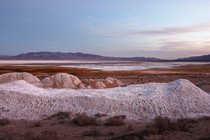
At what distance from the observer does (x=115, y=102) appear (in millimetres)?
15289

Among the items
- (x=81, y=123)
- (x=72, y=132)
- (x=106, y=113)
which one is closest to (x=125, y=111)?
(x=106, y=113)

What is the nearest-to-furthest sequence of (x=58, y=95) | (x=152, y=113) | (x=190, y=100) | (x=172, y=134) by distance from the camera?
1. (x=172, y=134)
2. (x=152, y=113)
3. (x=190, y=100)
4. (x=58, y=95)

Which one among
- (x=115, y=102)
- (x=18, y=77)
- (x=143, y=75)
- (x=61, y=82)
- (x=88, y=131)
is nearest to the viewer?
(x=88, y=131)

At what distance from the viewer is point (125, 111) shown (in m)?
14.7

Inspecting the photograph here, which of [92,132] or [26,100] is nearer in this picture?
[92,132]

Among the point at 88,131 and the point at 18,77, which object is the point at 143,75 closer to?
the point at 18,77

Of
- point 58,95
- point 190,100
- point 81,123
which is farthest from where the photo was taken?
point 58,95

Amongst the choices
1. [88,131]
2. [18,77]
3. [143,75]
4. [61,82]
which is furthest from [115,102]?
[143,75]

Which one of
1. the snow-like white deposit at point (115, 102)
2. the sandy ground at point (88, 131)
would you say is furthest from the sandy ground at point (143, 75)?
the sandy ground at point (88, 131)

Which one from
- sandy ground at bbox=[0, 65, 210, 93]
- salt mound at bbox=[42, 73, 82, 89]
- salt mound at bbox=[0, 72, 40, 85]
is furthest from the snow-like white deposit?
sandy ground at bbox=[0, 65, 210, 93]

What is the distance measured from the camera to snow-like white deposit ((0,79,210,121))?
576 inches

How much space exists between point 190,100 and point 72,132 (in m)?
6.07

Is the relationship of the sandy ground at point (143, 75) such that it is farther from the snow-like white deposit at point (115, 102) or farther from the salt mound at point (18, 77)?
the salt mound at point (18, 77)

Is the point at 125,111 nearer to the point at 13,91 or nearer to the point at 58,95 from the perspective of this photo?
the point at 58,95
